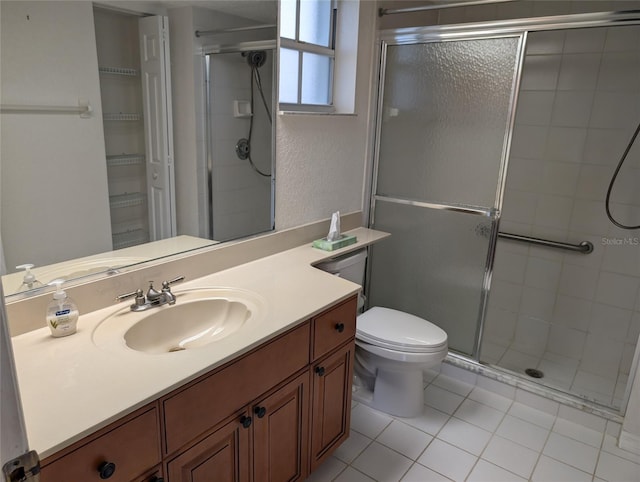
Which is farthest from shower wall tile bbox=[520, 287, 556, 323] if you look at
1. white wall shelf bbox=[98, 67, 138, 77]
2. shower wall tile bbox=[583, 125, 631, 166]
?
white wall shelf bbox=[98, 67, 138, 77]

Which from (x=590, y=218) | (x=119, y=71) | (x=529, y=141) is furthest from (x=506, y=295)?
(x=119, y=71)

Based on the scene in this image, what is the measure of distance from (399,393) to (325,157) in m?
1.22

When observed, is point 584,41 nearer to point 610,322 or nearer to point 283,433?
point 610,322

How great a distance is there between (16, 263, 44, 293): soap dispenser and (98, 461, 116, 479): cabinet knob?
0.57 meters

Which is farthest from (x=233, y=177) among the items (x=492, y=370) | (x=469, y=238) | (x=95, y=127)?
(x=492, y=370)

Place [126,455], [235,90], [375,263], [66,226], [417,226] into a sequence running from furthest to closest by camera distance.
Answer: [375,263] < [417,226] < [235,90] < [66,226] < [126,455]

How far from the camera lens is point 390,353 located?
207cm

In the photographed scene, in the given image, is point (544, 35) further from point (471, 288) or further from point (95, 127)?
point (95, 127)

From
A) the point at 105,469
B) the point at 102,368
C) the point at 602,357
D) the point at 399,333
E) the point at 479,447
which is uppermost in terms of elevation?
the point at 102,368

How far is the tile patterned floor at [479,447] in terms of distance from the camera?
1899mm

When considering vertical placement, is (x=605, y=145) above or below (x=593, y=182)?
above

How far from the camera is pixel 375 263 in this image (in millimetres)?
2840

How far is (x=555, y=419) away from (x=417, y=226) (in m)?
1.20

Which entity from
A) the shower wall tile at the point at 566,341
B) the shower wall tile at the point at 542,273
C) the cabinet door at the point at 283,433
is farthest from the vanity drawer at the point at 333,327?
the shower wall tile at the point at 566,341
